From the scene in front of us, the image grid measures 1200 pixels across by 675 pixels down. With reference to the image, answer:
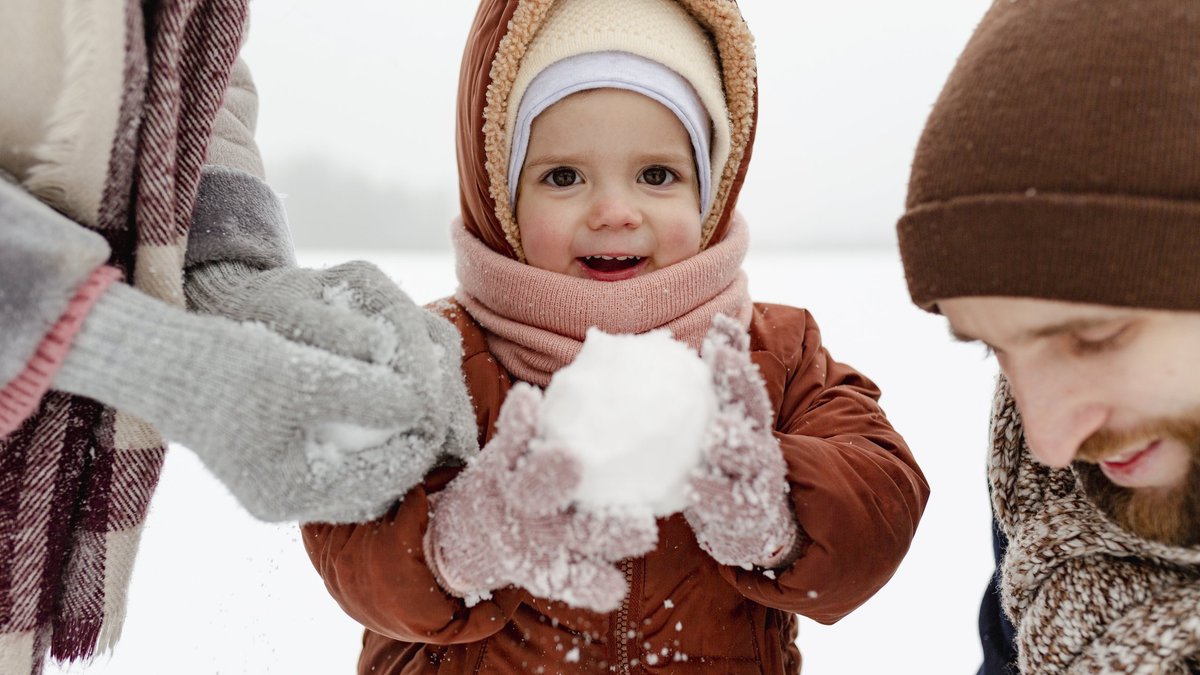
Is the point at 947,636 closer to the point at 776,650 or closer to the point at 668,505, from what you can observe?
the point at 776,650

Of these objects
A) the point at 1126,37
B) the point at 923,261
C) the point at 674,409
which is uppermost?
the point at 1126,37

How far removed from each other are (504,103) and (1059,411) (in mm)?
783

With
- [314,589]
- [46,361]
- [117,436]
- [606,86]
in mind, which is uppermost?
[606,86]

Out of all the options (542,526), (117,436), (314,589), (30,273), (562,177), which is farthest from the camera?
(314,589)

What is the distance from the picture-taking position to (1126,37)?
2.46 ft

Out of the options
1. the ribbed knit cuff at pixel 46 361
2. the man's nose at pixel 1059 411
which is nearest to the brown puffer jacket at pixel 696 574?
the man's nose at pixel 1059 411

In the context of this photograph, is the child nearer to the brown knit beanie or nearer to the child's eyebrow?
the child's eyebrow

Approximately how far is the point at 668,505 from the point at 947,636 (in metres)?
1.19

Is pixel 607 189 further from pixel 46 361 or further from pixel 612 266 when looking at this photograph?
pixel 46 361

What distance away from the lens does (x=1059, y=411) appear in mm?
833

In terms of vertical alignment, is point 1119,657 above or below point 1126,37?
below

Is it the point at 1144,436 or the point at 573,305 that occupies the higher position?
the point at 1144,436

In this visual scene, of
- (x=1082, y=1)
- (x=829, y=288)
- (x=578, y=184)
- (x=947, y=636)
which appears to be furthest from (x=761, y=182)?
(x=1082, y=1)

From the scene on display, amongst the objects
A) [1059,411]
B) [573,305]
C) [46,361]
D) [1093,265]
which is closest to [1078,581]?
[1059,411]
